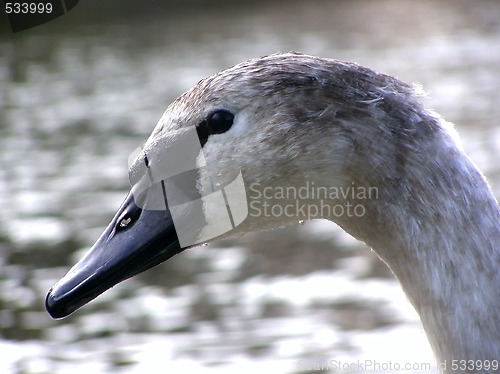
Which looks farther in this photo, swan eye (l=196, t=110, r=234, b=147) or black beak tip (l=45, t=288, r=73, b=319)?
black beak tip (l=45, t=288, r=73, b=319)

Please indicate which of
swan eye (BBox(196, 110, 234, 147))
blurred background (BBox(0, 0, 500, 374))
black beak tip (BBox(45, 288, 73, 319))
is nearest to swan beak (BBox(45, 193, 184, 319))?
black beak tip (BBox(45, 288, 73, 319))

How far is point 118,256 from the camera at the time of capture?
3281 millimetres

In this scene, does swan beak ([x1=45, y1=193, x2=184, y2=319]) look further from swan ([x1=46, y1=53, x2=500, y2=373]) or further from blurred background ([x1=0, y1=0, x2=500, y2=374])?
blurred background ([x1=0, y1=0, x2=500, y2=374])

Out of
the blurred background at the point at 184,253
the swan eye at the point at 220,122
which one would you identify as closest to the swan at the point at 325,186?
the swan eye at the point at 220,122

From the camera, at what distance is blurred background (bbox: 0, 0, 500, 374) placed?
6422mm

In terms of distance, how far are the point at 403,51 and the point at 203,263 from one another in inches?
393

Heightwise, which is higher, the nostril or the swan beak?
the nostril

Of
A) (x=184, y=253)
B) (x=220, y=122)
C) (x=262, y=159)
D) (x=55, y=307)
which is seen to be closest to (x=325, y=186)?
(x=262, y=159)

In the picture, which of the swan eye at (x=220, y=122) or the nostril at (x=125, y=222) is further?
the nostril at (x=125, y=222)

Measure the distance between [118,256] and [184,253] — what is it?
5.11 m

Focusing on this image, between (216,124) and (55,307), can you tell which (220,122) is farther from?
(55,307)

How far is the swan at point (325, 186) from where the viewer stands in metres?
2.79

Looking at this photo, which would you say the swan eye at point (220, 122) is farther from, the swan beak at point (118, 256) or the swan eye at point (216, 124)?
the swan beak at point (118, 256)

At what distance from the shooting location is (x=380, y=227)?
9.78 ft
